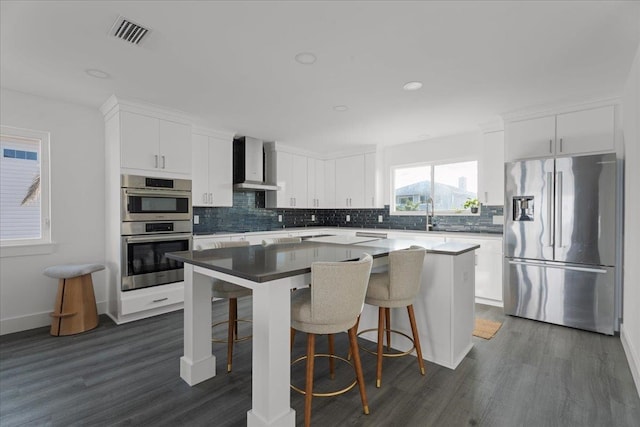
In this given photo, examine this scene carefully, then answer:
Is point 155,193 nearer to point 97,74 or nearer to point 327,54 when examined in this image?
point 97,74

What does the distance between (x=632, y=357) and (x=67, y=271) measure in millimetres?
5154

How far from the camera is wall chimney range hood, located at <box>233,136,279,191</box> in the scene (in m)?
5.04

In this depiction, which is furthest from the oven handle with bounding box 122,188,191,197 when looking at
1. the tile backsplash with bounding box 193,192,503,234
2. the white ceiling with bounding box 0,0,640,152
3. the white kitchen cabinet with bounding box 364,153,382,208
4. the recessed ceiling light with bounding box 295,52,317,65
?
the white kitchen cabinet with bounding box 364,153,382,208

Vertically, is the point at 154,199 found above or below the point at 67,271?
above

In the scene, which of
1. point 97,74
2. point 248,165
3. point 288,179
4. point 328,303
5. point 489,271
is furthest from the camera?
point 288,179

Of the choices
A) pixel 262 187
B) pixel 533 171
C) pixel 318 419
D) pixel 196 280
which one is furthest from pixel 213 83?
pixel 533 171

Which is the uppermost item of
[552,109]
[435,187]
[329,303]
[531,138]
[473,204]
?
[552,109]

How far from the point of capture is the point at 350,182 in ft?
20.0

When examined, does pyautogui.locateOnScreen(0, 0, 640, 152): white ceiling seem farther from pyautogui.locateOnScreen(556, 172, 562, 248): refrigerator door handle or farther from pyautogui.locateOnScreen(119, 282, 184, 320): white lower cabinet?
pyautogui.locateOnScreen(119, 282, 184, 320): white lower cabinet

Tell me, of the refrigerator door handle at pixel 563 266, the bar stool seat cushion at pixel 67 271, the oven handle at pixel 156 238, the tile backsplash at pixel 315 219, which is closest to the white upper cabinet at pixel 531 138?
the tile backsplash at pixel 315 219

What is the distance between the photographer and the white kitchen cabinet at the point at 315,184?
20.2 ft

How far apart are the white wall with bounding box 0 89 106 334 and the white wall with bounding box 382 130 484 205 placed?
4.48 metres

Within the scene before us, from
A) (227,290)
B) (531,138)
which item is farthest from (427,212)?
(227,290)

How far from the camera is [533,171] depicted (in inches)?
139
